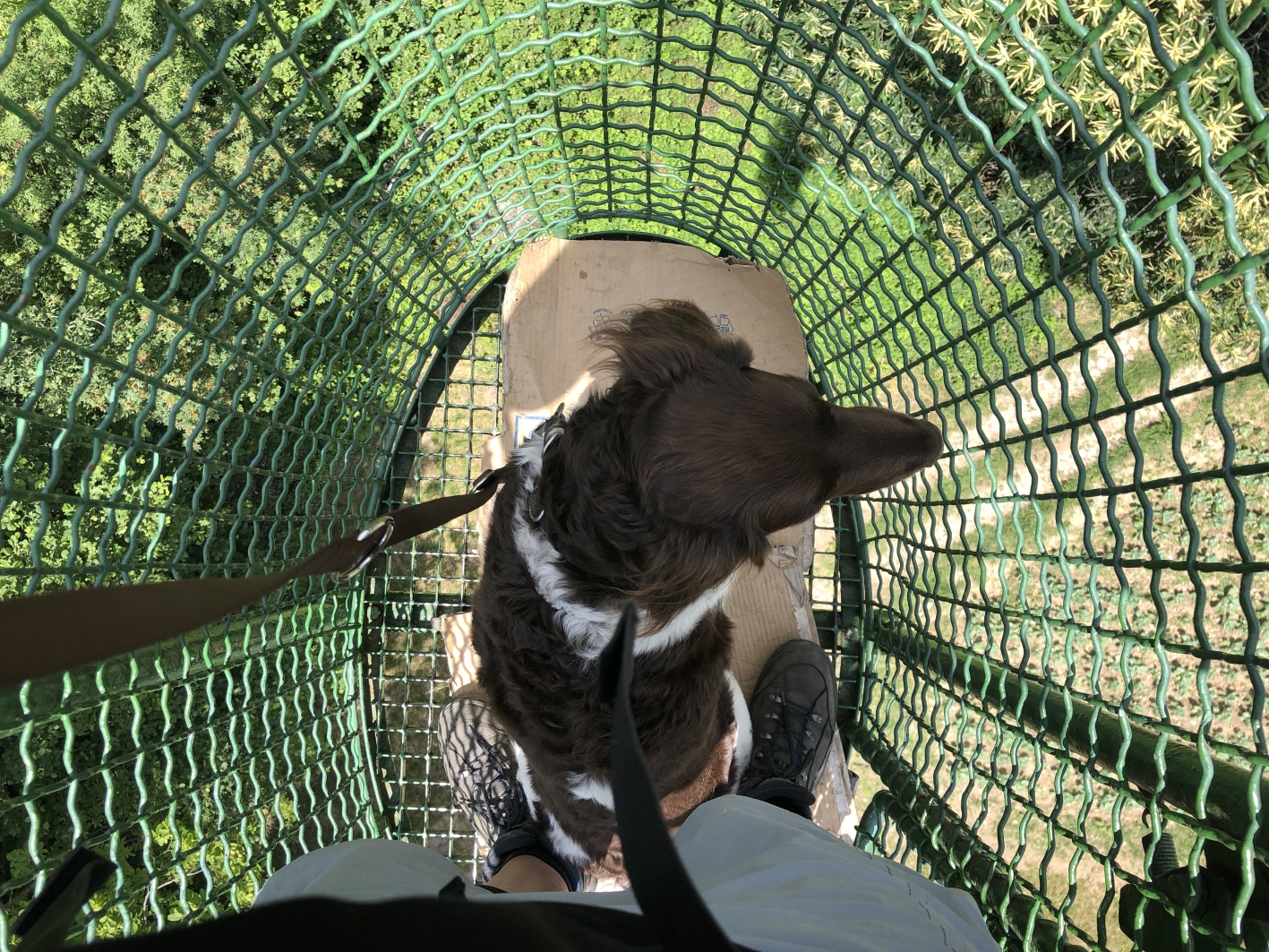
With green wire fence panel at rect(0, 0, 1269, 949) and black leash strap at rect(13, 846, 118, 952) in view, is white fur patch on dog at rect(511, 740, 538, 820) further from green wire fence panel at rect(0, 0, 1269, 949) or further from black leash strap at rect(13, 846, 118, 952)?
black leash strap at rect(13, 846, 118, 952)

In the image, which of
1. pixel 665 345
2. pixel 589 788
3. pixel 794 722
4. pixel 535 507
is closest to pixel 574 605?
pixel 535 507

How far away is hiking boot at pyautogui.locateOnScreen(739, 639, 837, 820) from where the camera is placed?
8.26 feet

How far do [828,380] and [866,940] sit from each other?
2082mm

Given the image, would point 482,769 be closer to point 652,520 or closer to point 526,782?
point 526,782

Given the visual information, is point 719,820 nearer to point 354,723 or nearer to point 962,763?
point 962,763

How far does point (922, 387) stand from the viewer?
3053mm

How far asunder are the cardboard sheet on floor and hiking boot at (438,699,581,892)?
0.13 meters

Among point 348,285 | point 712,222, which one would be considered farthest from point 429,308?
point 712,222

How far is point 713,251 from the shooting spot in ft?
9.94

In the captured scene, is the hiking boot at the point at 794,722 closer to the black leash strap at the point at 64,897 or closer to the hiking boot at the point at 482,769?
the hiking boot at the point at 482,769

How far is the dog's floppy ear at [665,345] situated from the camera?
5.76 feet

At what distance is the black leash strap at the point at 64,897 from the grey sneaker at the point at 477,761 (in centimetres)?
146

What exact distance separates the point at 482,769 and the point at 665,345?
1746 mm

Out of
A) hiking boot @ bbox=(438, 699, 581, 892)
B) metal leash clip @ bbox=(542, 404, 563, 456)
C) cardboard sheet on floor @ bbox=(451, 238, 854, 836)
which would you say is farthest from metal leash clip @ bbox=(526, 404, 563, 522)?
hiking boot @ bbox=(438, 699, 581, 892)
